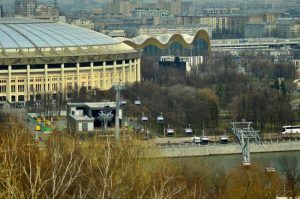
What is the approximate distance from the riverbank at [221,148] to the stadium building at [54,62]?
38.3 ft

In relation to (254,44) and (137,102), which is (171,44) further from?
(254,44)

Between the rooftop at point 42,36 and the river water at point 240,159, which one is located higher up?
the rooftop at point 42,36

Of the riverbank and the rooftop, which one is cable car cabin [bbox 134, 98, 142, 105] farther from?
the riverbank

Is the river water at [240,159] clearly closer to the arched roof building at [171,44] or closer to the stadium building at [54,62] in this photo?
the stadium building at [54,62]

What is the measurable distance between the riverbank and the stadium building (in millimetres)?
11667

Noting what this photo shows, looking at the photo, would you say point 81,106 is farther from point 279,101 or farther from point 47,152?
point 47,152

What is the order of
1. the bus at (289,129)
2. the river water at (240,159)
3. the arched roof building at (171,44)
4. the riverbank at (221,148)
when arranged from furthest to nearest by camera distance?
the arched roof building at (171,44) < the bus at (289,129) < the riverbank at (221,148) < the river water at (240,159)

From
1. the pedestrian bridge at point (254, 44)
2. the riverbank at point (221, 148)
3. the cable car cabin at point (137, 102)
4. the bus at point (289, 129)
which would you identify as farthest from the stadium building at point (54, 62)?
the pedestrian bridge at point (254, 44)

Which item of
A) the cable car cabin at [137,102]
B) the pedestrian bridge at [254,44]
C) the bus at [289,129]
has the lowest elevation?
the pedestrian bridge at [254,44]

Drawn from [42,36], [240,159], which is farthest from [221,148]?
[42,36]

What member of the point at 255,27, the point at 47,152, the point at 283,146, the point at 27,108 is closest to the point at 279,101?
the point at 283,146

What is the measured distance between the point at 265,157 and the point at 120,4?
12533 cm

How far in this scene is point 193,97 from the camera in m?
33.9

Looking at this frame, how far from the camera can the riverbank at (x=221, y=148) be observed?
85.3 ft
